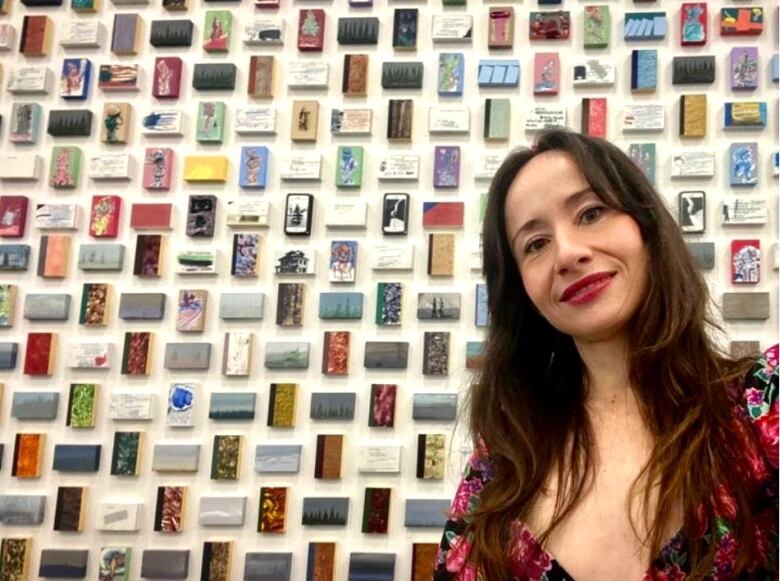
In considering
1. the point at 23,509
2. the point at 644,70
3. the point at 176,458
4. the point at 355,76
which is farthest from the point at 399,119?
the point at 23,509

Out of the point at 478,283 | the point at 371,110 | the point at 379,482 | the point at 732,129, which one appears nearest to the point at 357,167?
the point at 371,110

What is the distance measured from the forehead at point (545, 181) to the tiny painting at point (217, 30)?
1.15 meters

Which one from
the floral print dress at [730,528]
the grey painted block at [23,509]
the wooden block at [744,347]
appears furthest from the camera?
the grey painted block at [23,509]

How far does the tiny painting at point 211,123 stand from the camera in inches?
74.6

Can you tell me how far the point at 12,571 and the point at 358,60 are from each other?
132 cm

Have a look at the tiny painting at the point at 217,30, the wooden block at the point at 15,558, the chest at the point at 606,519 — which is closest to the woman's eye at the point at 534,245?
the chest at the point at 606,519

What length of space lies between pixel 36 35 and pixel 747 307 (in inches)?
67.5

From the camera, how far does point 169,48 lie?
1964 mm

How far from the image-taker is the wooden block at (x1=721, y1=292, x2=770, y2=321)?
5.55ft

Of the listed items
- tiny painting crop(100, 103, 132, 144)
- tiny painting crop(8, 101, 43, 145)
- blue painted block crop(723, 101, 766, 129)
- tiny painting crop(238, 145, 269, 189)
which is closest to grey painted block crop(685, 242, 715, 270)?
blue painted block crop(723, 101, 766, 129)

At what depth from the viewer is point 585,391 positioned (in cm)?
104

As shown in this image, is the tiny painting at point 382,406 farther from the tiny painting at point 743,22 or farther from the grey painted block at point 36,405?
the tiny painting at point 743,22

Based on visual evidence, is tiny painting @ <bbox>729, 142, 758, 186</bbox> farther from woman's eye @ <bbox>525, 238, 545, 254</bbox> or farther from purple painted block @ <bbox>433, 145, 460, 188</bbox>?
woman's eye @ <bbox>525, 238, 545, 254</bbox>

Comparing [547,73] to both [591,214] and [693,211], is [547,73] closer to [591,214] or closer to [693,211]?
[693,211]
